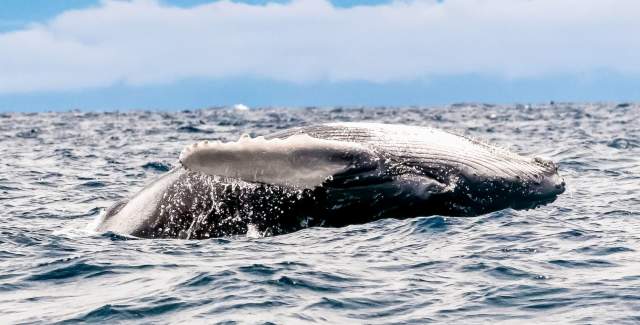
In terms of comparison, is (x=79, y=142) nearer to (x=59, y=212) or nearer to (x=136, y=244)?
(x=59, y=212)

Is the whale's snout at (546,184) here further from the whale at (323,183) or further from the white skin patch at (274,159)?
the white skin patch at (274,159)

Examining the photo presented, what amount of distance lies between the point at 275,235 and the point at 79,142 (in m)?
24.5

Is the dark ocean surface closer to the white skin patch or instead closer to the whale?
the whale

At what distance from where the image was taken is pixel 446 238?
10422mm

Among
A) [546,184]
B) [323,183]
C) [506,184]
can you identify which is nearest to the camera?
[323,183]

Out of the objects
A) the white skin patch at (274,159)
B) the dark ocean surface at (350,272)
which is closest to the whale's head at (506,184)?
the dark ocean surface at (350,272)

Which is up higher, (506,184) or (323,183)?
(323,183)

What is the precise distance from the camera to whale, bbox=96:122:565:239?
32.4 feet

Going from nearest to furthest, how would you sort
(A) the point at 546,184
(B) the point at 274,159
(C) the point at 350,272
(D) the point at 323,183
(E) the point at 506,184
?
(C) the point at 350,272, (B) the point at 274,159, (D) the point at 323,183, (E) the point at 506,184, (A) the point at 546,184

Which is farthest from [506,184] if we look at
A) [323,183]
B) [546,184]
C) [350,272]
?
[350,272]

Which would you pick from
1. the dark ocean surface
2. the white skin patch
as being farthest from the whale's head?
the white skin patch

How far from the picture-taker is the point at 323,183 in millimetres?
10031

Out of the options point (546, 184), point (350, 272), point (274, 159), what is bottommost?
point (350, 272)

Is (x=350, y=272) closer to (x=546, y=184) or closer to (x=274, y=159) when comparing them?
(x=274, y=159)
